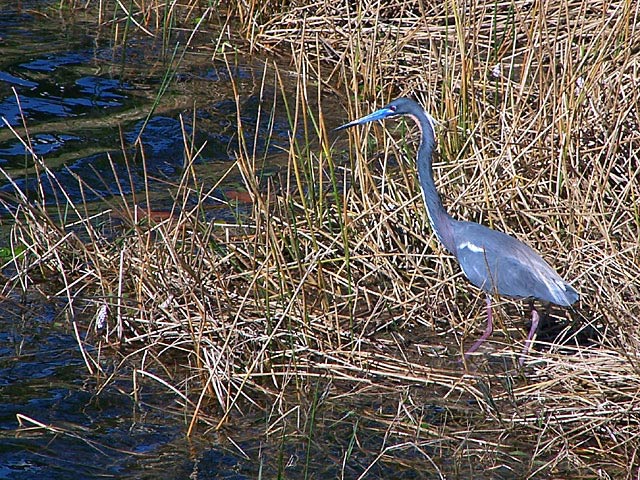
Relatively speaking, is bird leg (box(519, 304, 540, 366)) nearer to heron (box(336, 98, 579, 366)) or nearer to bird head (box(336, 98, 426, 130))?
heron (box(336, 98, 579, 366))

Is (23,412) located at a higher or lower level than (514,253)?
lower

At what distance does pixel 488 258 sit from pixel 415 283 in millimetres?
500

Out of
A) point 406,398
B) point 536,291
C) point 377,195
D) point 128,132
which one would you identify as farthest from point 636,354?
point 128,132

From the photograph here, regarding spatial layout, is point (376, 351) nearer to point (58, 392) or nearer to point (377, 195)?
point (377, 195)

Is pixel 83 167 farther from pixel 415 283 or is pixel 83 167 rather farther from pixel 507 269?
pixel 507 269

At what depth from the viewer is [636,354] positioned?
3801 millimetres

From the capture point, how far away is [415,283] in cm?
471

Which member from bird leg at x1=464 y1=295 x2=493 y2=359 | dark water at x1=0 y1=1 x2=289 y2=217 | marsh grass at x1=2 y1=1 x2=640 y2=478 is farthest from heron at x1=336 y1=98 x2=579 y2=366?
dark water at x1=0 y1=1 x2=289 y2=217

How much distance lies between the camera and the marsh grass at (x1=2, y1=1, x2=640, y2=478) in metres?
3.76

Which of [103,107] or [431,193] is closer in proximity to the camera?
[431,193]

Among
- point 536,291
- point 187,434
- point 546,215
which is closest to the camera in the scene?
point 187,434

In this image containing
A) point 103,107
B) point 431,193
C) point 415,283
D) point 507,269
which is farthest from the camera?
point 103,107

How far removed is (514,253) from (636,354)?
730 mm

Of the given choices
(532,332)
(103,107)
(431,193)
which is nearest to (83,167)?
(103,107)
